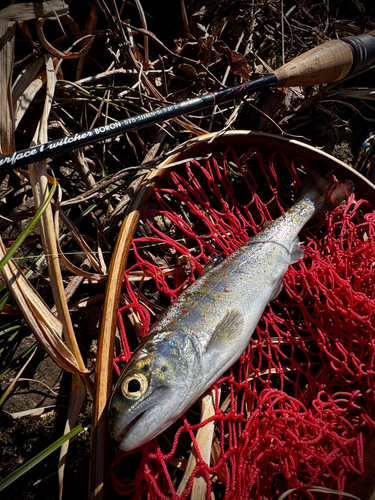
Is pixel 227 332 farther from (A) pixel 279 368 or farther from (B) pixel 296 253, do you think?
(B) pixel 296 253

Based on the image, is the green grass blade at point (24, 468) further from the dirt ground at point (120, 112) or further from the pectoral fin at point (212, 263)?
the pectoral fin at point (212, 263)

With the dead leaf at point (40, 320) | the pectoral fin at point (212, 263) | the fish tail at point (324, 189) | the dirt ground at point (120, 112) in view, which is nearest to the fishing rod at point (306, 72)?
the dirt ground at point (120, 112)

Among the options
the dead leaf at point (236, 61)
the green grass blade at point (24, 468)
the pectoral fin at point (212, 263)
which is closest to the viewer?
the green grass blade at point (24, 468)

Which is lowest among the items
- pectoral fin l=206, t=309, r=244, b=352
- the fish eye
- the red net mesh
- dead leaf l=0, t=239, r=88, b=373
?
the red net mesh

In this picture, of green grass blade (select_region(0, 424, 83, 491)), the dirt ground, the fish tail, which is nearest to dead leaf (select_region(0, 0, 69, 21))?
the dirt ground

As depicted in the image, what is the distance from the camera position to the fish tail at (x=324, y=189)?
2352 mm

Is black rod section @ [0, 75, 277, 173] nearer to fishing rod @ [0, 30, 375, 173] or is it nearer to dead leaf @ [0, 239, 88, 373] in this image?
fishing rod @ [0, 30, 375, 173]

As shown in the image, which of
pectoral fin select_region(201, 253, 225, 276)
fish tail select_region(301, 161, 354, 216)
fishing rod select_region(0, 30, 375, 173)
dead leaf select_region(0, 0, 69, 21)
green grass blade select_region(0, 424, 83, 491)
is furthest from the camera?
fish tail select_region(301, 161, 354, 216)

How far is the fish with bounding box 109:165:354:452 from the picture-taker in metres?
→ 1.54

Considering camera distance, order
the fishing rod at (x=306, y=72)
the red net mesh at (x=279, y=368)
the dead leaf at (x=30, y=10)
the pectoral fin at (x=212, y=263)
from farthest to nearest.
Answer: the fishing rod at (x=306, y=72)
the pectoral fin at (x=212, y=263)
the dead leaf at (x=30, y=10)
the red net mesh at (x=279, y=368)

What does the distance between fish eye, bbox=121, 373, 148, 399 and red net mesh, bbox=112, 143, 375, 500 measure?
27 centimetres

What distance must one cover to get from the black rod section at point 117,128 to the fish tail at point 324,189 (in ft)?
2.16

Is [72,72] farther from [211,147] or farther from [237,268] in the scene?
[237,268]

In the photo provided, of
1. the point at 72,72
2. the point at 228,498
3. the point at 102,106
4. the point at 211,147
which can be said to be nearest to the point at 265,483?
the point at 228,498
